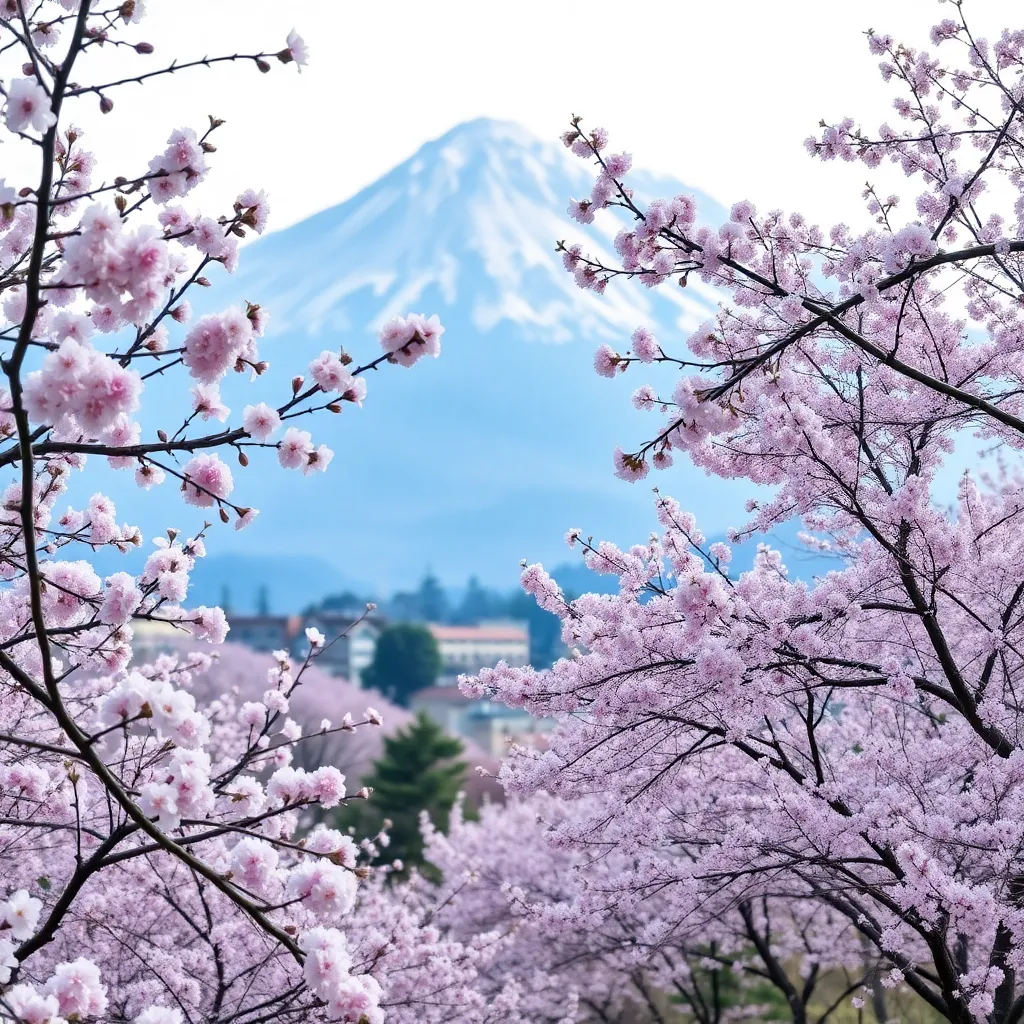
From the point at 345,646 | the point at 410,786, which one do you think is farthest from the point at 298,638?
the point at 410,786

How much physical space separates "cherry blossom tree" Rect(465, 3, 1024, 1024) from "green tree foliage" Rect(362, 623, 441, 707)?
5797 cm

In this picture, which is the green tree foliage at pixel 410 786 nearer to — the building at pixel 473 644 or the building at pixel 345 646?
the building at pixel 345 646

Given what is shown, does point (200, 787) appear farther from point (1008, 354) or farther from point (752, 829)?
point (1008, 354)

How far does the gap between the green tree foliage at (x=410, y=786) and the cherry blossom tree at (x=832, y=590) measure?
17009 mm

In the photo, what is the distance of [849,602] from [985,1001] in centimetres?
198

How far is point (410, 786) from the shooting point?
2472 cm

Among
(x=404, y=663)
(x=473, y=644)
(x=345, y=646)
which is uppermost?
(x=345, y=646)

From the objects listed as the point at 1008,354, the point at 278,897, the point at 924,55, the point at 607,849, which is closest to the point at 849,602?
the point at 1008,354

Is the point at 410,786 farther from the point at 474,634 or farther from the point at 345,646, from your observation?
the point at 474,634

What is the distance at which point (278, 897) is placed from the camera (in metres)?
7.55

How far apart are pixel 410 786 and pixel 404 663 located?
4067cm

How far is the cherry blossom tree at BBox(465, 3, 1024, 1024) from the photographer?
16.5ft

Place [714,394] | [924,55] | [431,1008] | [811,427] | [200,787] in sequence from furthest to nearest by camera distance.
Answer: [431,1008]
[924,55]
[811,427]
[714,394]
[200,787]

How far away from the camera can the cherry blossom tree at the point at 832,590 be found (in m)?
5.04
